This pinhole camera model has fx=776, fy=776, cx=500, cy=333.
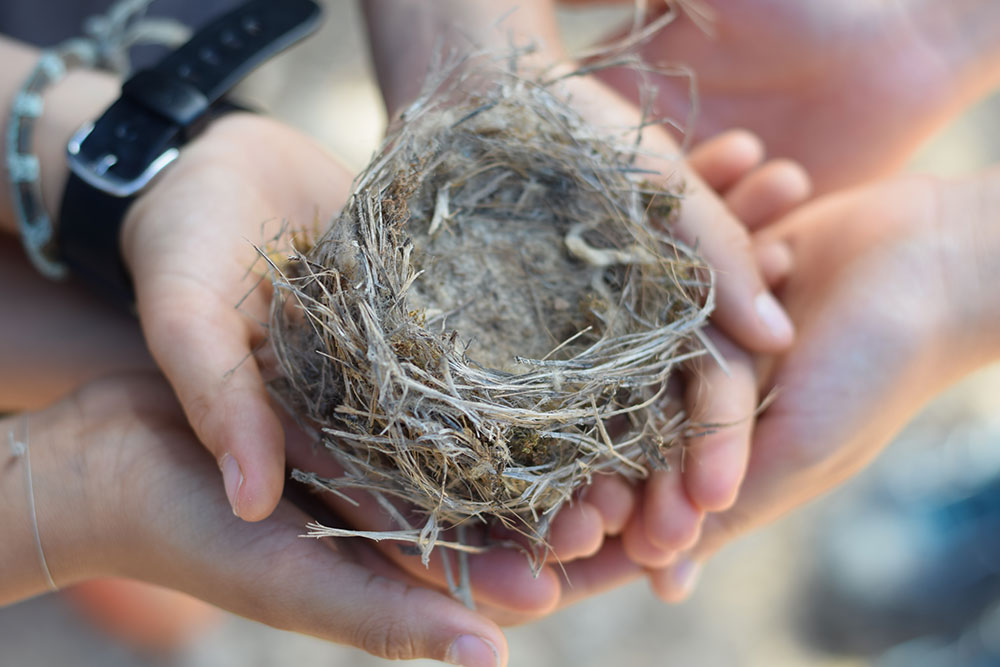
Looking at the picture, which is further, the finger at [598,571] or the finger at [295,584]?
the finger at [598,571]

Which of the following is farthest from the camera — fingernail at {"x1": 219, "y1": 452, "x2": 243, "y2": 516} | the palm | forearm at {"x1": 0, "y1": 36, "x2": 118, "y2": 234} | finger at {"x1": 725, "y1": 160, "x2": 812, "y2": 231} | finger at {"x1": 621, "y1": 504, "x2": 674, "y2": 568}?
the palm

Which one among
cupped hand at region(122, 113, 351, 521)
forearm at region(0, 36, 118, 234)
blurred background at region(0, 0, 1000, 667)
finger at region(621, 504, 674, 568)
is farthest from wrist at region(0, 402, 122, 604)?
blurred background at region(0, 0, 1000, 667)

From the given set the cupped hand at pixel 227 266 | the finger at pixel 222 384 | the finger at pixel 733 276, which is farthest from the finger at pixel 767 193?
the finger at pixel 222 384

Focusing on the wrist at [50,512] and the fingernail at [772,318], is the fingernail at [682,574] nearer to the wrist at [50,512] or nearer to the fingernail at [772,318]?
the fingernail at [772,318]

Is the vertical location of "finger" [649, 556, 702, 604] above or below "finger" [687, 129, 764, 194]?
below

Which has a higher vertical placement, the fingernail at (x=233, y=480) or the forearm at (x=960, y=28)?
the fingernail at (x=233, y=480)

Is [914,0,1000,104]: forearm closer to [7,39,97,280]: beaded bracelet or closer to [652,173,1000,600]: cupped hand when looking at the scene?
[652,173,1000,600]: cupped hand

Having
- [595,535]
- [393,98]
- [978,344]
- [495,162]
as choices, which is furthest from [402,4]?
[978,344]
